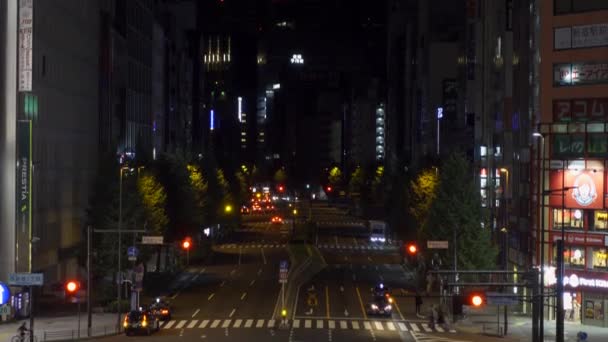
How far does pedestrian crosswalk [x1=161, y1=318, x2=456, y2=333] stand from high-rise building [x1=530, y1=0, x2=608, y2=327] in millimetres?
9567

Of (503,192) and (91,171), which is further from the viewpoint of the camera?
(91,171)

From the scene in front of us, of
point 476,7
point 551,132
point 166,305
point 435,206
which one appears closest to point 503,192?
point 435,206

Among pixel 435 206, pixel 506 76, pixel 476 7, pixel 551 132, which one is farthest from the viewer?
pixel 476 7

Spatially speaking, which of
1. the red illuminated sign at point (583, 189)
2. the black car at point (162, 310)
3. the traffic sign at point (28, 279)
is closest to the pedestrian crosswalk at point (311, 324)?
the black car at point (162, 310)

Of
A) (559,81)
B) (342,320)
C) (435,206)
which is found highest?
(559,81)

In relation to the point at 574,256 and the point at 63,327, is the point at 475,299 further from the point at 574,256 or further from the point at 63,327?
the point at 574,256

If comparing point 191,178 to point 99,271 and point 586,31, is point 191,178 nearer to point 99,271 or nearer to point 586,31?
point 99,271

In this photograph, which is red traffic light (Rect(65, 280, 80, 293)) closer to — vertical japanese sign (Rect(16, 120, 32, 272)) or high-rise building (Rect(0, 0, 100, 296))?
high-rise building (Rect(0, 0, 100, 296))

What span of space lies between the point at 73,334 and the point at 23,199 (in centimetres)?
1641

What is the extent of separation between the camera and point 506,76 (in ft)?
321

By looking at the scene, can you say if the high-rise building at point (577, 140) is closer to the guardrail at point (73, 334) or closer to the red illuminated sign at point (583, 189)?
the red illuminated sign at point (583, 189)

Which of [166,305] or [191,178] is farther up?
[191,178]

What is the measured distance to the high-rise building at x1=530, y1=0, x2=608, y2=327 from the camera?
75375 millimetres

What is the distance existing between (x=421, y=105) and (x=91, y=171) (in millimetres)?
95599
